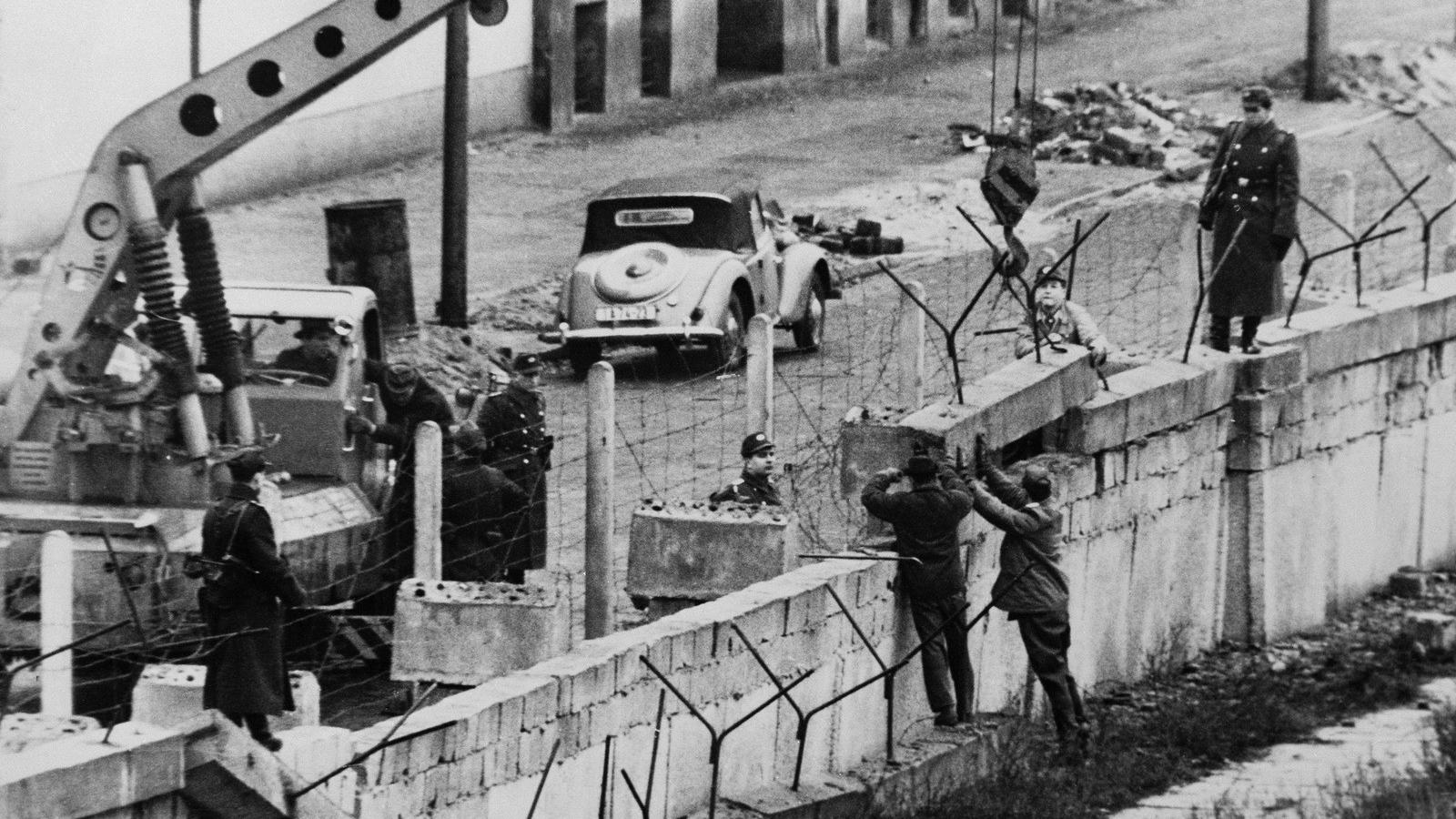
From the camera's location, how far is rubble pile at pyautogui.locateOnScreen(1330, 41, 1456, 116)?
36438 mm

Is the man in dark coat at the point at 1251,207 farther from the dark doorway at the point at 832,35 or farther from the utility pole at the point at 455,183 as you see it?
the dark doorway at the point at 832,35

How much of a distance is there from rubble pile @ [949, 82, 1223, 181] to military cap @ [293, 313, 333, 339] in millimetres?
15706

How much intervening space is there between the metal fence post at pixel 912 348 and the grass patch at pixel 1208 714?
1.95 meters

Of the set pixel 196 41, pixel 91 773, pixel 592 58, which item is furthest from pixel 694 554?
pixel 592 58

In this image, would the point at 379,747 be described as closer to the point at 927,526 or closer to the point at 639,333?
the point at 927,526

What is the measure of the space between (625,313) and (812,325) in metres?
1.55

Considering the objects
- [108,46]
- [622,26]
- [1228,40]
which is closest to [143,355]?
[108,46]

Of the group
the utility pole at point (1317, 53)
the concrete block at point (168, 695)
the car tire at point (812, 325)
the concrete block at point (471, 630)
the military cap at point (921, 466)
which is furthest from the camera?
the utility pole at point (1317, 53)

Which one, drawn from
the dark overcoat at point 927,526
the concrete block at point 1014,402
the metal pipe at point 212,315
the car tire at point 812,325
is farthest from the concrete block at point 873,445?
the car tire at point 812,325

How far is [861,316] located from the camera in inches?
925

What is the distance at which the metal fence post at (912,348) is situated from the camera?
15383 mm

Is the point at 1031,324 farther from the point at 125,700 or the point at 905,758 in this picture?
the point at 125,700

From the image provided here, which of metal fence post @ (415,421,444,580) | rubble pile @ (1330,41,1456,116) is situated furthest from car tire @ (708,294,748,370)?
rubble pile @ (1330,41,1456,116)

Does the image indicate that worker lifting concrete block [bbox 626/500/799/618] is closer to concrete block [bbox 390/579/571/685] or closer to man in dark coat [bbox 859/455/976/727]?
man in dark coat [bbox 859/455/976/727]
